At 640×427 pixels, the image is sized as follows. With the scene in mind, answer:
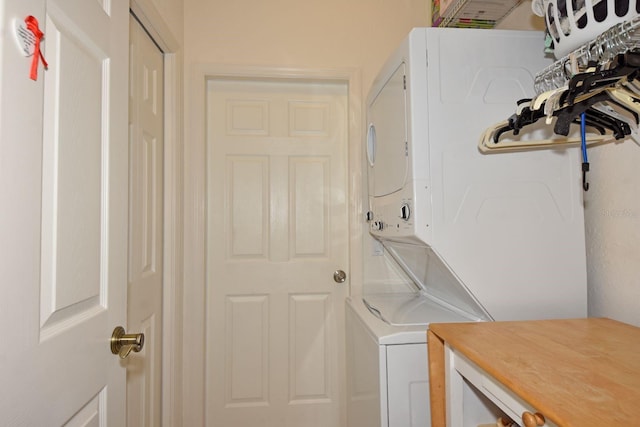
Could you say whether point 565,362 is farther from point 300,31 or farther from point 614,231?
point 300,31

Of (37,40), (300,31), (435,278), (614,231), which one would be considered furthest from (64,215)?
(300,31)

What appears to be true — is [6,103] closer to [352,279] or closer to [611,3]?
[611,3]

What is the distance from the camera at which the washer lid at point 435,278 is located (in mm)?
1375

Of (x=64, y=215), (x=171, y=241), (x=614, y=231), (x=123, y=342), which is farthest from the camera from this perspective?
(x=171, y=241)

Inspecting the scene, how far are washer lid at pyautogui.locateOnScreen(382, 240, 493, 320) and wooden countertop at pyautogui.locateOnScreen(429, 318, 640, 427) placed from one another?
0.85 feet

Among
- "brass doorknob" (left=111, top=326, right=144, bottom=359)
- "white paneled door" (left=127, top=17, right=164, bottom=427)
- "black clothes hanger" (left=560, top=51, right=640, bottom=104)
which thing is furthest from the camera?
"white paneled door" (left=127, top=17, right=164, bottom=427)

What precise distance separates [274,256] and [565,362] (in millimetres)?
1588

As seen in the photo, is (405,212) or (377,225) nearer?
(405,212)

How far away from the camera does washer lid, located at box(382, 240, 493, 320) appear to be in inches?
54.1

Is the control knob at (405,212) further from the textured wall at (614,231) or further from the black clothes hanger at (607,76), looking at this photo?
the textured wall at (614,231)

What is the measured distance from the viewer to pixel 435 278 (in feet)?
5.46

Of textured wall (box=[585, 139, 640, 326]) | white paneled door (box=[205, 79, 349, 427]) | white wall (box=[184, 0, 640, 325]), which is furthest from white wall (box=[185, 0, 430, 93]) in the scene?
textured wall (box=[585, 139, 640, 326])

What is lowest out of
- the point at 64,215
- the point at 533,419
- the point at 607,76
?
the point at 533,419

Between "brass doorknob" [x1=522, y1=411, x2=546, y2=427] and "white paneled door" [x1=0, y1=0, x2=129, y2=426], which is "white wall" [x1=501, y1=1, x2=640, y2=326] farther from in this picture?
"white paneled door" [x1=0, y1=0, x2=129, y2=426]
